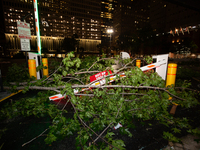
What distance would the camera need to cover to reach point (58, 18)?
90.1m

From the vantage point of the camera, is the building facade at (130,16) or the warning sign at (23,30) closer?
the warning sign at (23,30)

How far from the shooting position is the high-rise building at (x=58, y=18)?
80.1 metres

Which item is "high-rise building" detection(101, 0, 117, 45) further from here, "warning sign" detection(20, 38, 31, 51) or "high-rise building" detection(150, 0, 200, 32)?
"warning sign" detection(20, 38, 31, 51)

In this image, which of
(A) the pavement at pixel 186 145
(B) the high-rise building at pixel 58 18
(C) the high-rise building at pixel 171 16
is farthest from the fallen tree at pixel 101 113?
(B) the high-rise building at pixel 58 18

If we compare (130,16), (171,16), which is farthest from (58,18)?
(171,16)

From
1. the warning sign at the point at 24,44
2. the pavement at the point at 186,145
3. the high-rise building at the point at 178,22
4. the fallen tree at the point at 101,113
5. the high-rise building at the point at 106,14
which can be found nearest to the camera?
the pavement at the point at 186,145

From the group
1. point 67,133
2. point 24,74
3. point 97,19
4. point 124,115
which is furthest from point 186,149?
point 97,19

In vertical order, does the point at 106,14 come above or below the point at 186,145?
above

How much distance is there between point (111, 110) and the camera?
10.2 ft

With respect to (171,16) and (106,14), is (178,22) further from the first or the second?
(106,14)

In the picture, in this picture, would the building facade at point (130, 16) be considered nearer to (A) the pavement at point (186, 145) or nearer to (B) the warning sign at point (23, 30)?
(B) the warning sign at point (23, 30)

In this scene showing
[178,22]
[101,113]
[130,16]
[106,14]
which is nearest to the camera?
[101,113]

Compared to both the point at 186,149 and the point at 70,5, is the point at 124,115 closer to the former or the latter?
the point at 186,149

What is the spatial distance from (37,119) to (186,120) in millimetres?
4238
